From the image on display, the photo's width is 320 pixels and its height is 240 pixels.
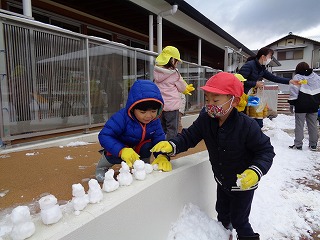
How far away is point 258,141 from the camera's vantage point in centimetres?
187

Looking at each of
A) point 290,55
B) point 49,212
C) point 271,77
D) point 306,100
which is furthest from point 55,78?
point 290,55

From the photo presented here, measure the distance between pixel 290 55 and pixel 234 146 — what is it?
4173cm

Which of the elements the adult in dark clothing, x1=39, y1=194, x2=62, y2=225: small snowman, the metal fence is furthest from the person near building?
x1=39, y1=194, x2=62, y2=225: small snowman

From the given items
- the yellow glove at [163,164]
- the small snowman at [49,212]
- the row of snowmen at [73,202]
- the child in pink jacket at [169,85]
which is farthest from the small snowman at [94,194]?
the child in pink jacket at [169,85]

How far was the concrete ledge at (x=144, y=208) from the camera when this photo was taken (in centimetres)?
123

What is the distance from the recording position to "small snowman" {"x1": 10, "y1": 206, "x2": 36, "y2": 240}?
3.55 feet

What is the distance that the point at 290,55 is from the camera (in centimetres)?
3784

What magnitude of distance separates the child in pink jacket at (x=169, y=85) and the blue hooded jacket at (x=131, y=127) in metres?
1.37

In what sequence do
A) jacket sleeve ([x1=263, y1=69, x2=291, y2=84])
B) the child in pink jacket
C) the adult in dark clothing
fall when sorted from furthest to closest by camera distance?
jacket sleeve ([x1=263, y1=69, x2=291, y2=84]) → the adult in dark clothing → the child in pink jacket

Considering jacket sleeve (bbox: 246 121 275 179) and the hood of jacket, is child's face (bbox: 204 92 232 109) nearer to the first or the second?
jacket sleeve (bbox: 246 121 275 179)

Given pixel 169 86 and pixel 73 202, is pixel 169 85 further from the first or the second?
pixel 73 202

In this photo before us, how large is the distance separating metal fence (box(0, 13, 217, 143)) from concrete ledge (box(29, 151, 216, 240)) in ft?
7.63

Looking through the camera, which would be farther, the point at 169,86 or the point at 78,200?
the point at 169,86

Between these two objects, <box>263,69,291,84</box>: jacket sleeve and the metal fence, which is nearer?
the metal fence
